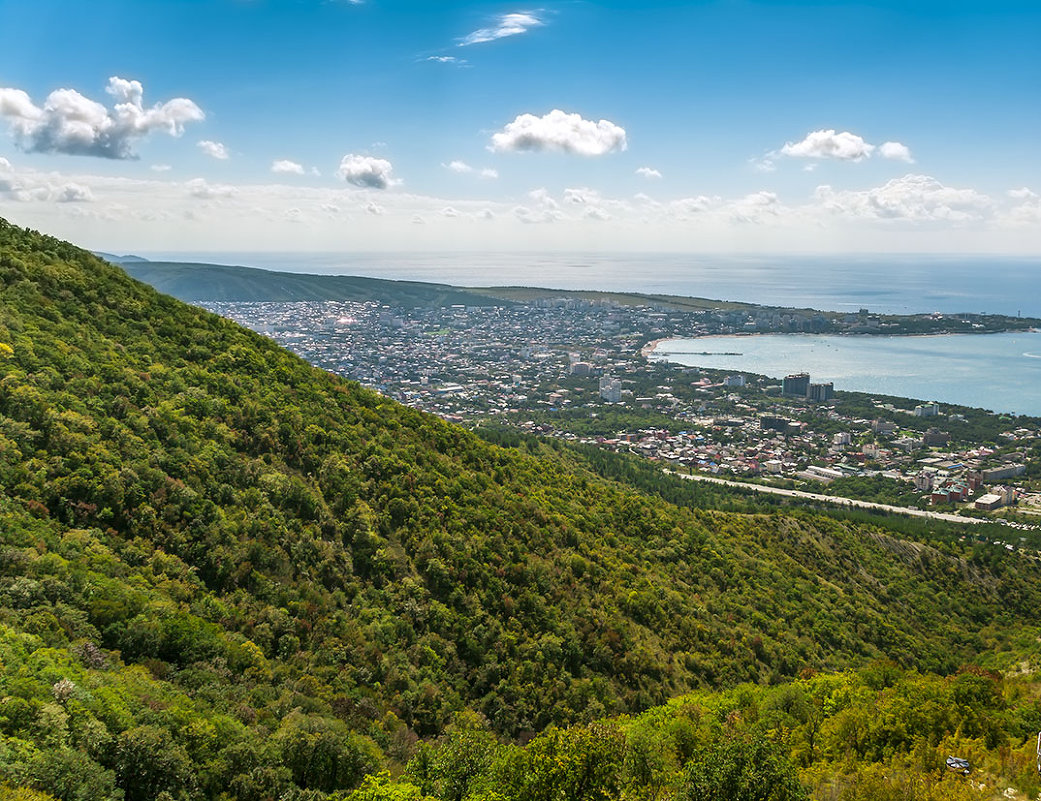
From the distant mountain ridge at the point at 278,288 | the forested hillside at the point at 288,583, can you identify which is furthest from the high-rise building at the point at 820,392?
the distant mountain ridge at the point at 278,288

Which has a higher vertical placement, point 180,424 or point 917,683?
point 180,424

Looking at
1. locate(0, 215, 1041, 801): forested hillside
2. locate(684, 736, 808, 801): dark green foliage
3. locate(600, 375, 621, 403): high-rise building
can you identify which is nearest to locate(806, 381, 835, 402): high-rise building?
locate(600, 375, 621, 403): high-rise building

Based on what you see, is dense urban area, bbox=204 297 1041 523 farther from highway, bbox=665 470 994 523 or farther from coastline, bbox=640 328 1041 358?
highway, bbox=665 470 994 523

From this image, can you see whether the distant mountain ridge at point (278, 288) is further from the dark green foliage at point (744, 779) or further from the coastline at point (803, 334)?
the dark green foliage at point (744, 779)

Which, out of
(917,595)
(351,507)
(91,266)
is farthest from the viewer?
(917,595)

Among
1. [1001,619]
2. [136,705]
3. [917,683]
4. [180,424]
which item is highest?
[180,424]

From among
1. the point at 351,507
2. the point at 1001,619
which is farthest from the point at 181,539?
the point at 1001,619

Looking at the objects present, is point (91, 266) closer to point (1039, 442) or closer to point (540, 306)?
point (1039, 442)

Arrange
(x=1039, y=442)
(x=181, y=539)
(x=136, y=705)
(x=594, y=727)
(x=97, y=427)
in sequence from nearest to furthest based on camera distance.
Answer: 1. (x=136, y=705)
2. (x=594, y=727)
3. (x=181, y=539)
4. (x=97, y=427)
5. (x=1039, y=442)
